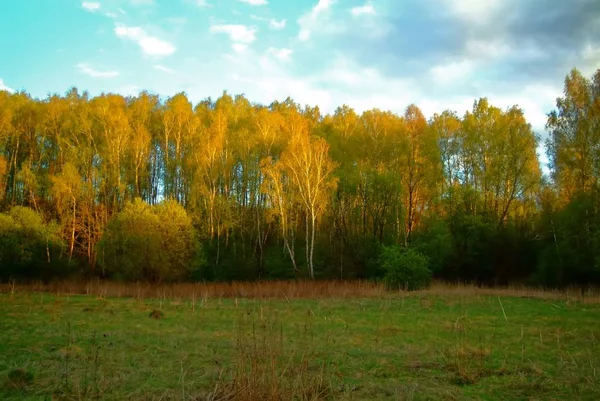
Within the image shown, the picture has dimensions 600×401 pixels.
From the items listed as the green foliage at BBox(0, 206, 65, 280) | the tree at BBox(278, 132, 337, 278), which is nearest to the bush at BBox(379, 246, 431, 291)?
the tree at BBox(278, 132, 337, 278)

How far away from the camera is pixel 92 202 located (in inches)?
1471

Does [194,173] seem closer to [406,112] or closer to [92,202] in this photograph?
[92,202]

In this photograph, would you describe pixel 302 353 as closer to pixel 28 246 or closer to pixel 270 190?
pixel 270 190

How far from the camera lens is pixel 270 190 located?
1361 inches

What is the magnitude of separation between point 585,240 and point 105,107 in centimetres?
3428

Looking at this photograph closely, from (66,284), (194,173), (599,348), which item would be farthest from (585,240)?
(66,284)

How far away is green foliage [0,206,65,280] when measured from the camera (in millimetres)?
32719

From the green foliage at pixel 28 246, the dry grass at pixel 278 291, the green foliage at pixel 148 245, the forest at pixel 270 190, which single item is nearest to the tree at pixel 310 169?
the forest at pixel 270 190

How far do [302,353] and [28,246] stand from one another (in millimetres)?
31729

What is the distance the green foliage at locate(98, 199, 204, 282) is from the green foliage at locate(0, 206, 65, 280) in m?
5.06

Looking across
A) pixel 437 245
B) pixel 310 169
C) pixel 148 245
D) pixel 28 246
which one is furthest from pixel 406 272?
pixel 28 246

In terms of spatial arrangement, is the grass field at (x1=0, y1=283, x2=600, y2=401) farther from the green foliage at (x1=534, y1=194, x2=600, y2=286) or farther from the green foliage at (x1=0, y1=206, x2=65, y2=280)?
the green foliage at (x1=0, y1=206, x2=65, y2=280)

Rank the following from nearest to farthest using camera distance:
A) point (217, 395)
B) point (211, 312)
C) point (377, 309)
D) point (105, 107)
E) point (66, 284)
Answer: point (217, 395) < point (211, 312) < point (377, 309) < point (66, 284) < point (105, 107)

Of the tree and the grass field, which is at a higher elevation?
the tree
